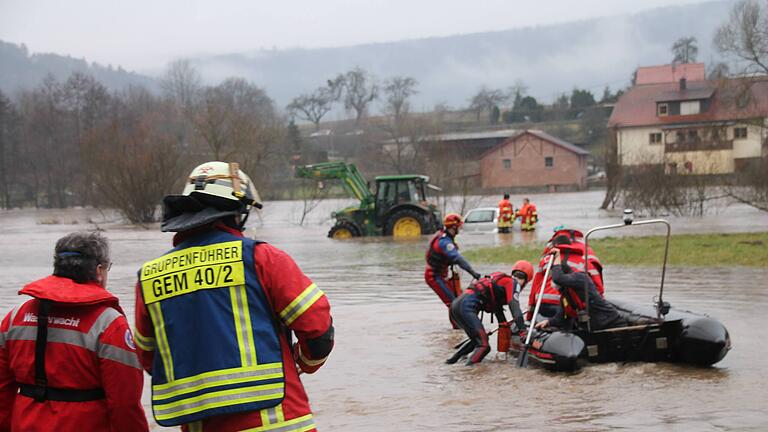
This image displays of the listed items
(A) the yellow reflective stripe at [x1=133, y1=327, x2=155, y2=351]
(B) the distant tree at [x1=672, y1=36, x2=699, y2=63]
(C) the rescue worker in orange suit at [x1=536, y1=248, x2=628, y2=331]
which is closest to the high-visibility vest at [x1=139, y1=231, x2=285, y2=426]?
(A) the yellow reflective stripe at [x1=133, y1=327, x2=155, y2=351]

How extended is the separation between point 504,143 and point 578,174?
7782 millimetres

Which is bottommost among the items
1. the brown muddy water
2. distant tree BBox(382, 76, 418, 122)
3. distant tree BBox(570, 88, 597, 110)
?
the brown muddy water

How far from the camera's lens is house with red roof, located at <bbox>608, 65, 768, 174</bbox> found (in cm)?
3681

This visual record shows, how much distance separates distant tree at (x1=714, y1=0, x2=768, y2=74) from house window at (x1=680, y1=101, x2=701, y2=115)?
47.8m

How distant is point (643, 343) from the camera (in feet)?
33.1

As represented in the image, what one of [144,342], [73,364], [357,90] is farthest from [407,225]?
[357,90]

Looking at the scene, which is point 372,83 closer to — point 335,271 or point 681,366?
point 335,271

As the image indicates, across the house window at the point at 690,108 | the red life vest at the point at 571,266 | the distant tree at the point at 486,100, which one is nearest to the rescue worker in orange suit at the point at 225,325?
the red life vest at the point at 571,266

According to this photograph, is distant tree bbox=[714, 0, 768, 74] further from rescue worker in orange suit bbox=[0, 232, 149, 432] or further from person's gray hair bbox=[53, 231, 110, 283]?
rescue worker in orange suit bbox=[0, 232, 149, 432]

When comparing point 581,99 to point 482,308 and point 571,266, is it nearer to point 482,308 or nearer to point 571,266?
point 482,308

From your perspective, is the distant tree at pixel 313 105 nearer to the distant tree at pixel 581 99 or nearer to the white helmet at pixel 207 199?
the distant tree at pixel 581 99

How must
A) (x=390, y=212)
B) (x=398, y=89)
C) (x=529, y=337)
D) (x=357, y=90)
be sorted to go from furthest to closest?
(x=357, y=90), (x=398, y=89), (x=390, y=212), (x=529, y=337)

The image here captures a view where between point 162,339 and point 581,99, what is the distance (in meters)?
131

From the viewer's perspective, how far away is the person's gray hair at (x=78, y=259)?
4.41 m
